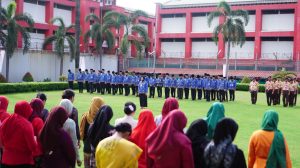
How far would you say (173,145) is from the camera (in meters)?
4.45

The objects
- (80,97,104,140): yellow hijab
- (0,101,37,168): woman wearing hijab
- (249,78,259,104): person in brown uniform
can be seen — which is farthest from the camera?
(249,78,259,104): person in brown uniform

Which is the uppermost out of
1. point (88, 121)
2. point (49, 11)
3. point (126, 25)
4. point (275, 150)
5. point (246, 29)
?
point (49, 11)

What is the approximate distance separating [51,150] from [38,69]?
98.9 feet

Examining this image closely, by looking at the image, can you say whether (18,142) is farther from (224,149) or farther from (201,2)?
(201,2)

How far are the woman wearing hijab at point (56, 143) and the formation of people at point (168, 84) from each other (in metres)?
15.0

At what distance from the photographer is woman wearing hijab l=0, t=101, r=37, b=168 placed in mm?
5414

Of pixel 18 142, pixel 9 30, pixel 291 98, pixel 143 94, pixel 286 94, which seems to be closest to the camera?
pixel 18 142

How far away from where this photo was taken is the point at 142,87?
18.5 m

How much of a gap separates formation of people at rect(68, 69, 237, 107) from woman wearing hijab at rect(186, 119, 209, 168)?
15.3m

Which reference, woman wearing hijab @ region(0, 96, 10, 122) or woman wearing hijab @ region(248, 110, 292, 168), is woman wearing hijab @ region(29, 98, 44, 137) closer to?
woman wearing hijab @ region(0, 96, 10, 122)

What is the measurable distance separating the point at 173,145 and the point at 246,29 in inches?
1605

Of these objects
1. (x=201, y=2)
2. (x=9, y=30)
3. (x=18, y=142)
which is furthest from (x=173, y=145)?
(x=201, y=2)

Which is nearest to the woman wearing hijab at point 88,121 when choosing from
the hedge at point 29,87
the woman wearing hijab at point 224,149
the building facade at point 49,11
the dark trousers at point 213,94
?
the woman wearing hijab at point 224,149

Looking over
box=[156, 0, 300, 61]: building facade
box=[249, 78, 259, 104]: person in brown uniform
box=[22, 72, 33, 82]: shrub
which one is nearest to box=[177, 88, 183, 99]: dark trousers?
box=[249, 78, 259, 104]: person in brown uniform
